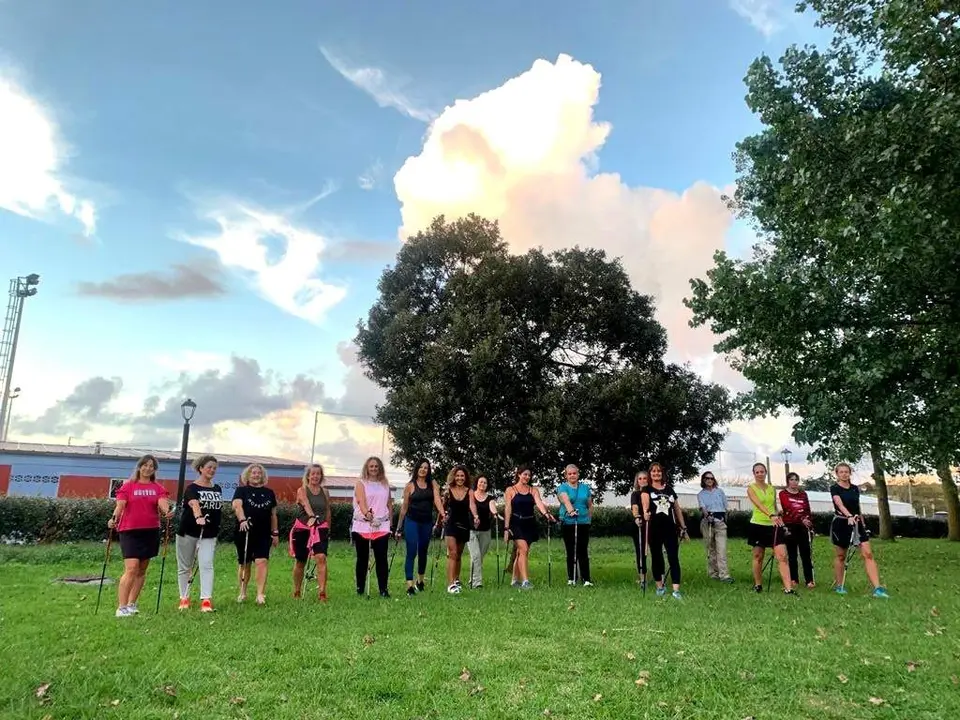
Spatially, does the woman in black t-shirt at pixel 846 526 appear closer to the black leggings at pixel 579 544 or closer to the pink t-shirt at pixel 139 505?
the black leggings at pixel 579 544

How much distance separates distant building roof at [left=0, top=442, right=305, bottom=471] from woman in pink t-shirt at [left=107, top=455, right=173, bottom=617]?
2878cm

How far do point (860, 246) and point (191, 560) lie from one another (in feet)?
34.8

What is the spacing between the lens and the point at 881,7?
11273 mm

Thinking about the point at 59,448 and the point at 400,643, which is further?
the point at 59,448

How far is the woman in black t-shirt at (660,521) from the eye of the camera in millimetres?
9734

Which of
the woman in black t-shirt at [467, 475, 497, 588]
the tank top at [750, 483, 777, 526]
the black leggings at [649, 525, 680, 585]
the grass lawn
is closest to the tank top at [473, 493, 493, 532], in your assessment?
the woman in black t-shirt at [467, 475, 497, 588]

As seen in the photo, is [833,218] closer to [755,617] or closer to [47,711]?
[755,617]

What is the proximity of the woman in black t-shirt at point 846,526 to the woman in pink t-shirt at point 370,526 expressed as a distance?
20.6ft

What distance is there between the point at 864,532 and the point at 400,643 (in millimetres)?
6931

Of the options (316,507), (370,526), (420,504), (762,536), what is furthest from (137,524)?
(762,536)

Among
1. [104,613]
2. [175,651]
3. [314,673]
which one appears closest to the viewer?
[314,673]

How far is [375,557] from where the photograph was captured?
9.41 meters

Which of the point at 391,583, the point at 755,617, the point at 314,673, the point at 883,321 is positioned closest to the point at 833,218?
the point at 883,321

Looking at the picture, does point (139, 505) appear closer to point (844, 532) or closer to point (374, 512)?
point (374, 512)
